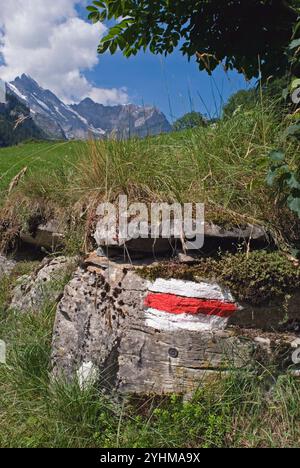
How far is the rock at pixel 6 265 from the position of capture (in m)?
4.84

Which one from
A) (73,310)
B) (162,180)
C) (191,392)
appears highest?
(162,180)

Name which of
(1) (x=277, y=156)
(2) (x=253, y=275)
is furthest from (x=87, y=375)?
(1) (x=277, y=156)

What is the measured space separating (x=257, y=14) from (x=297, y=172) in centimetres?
220

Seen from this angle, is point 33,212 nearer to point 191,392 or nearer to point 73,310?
point 73,310

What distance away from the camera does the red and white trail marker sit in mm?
2830

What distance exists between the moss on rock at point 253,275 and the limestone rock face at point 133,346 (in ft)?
0.42

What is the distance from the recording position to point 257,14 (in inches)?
168

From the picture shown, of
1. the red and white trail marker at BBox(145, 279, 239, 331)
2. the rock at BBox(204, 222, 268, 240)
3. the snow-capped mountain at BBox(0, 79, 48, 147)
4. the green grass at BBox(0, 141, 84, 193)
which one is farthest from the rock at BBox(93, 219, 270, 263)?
the snow-capped mountain at BBox(0, 79, 48, 147)

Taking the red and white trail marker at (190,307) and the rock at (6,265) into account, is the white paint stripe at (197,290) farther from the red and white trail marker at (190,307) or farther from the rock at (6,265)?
the rock at (6,265)

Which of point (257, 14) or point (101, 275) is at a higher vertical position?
point (257, 14)

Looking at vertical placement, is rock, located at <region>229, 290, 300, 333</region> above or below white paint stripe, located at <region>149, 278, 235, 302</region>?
below

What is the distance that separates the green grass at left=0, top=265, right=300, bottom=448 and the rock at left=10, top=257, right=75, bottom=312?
1.02m

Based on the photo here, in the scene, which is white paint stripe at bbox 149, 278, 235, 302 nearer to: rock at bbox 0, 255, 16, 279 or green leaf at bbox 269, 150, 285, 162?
green leaf at bbox 269, 150, 285, 162

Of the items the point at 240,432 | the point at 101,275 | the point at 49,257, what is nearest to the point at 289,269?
the point at 240,432
